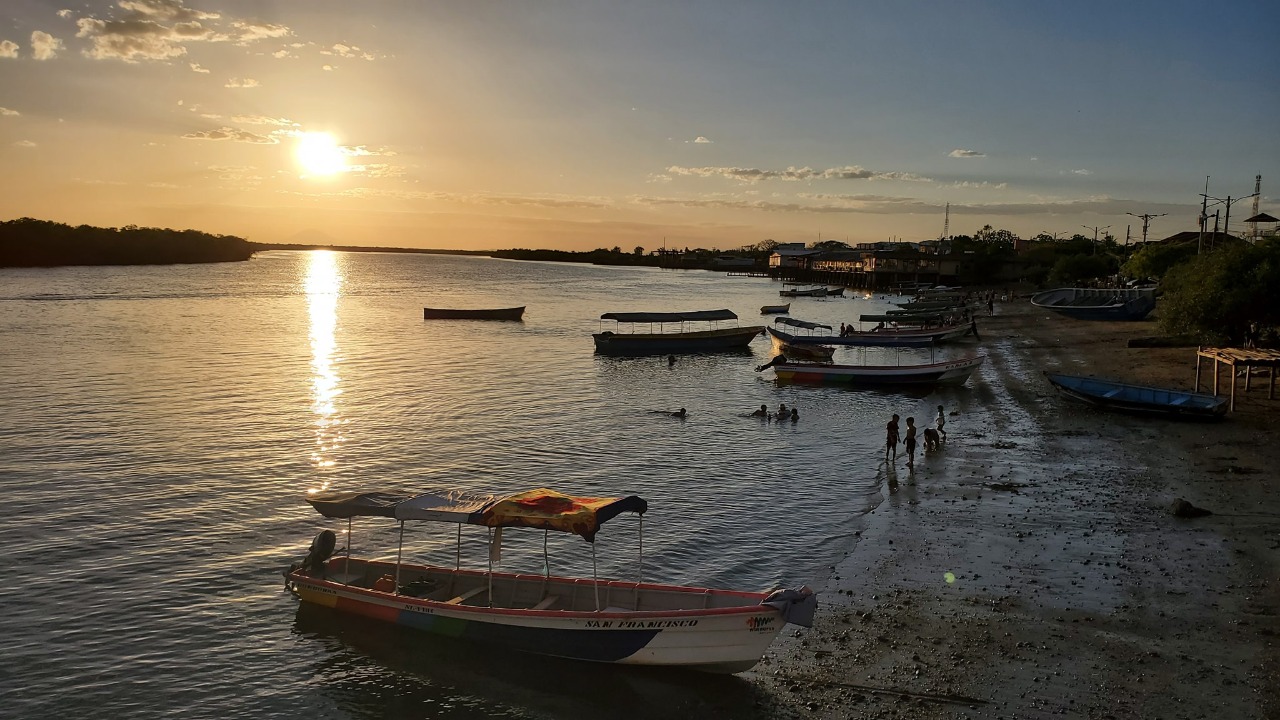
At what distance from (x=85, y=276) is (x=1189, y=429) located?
616ft

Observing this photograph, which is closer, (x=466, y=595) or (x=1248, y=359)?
(x=466, y=595)

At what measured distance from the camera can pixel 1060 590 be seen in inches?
689

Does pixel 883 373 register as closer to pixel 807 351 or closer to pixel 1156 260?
pixel 807 351

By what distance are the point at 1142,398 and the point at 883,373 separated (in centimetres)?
1588

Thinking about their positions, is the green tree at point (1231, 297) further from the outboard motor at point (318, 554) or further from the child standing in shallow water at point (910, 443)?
the outboard motor at point (318, 554)

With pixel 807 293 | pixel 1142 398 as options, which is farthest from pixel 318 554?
pixel 807 293

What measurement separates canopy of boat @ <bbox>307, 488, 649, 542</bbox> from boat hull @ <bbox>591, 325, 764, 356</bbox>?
50.7 meters

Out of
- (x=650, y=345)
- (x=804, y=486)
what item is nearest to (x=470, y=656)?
(x=804, y=486)

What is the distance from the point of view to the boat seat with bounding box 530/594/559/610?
53.6 feet

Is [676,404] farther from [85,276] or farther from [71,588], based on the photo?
[85,276]

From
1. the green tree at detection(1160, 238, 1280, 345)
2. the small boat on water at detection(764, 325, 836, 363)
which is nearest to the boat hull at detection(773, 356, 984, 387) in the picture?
the small boat on water at detection(764, 325, 836, 363)

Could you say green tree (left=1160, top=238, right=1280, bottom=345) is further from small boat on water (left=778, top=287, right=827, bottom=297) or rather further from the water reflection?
small boat on water (left=778, top=287, right=827, bottom=297)

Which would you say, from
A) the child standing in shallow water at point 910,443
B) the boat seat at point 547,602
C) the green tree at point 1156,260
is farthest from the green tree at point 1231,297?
the green tree at point 1156,260

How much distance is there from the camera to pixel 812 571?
2023 centimetres
